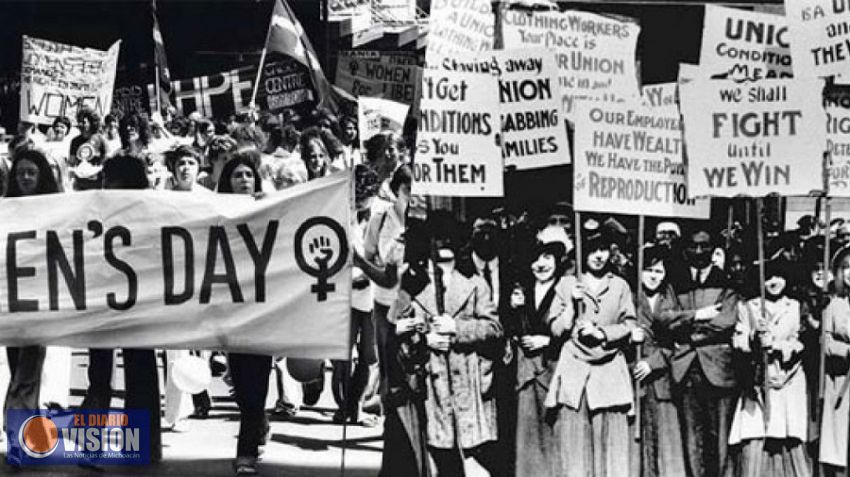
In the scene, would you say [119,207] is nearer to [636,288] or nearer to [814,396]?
[636,288]

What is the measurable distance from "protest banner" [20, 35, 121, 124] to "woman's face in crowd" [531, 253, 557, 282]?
967 cm

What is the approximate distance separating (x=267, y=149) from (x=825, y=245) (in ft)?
19.9

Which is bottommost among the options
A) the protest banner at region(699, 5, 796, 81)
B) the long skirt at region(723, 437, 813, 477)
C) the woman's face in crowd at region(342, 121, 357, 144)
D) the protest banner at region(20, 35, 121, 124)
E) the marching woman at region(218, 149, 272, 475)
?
the long skirt at region(723, 437, 813, 477)

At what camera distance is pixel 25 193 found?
8078mm

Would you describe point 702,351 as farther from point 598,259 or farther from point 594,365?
point 598,259

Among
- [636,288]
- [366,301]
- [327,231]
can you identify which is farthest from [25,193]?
[636,288]

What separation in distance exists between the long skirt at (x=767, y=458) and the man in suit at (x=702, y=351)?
0.07 metres

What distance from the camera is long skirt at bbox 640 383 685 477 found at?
7.46 m

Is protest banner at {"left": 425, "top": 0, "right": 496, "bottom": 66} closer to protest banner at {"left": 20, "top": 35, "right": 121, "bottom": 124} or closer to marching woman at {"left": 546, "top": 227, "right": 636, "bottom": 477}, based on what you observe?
marching woman at {"left": 546, "top": 227, "right": 636, "bottom": 477}

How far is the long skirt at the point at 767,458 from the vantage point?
749cm

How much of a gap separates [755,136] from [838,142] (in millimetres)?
389

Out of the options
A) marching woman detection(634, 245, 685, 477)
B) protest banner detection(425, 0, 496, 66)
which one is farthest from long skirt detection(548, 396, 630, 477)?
protest banner detection(425, 0, 496, 66)

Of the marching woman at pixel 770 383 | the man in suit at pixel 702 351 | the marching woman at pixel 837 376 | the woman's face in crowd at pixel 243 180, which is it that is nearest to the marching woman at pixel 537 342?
the man in suit at pixel 702 351

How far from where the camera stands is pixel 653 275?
749 cm
